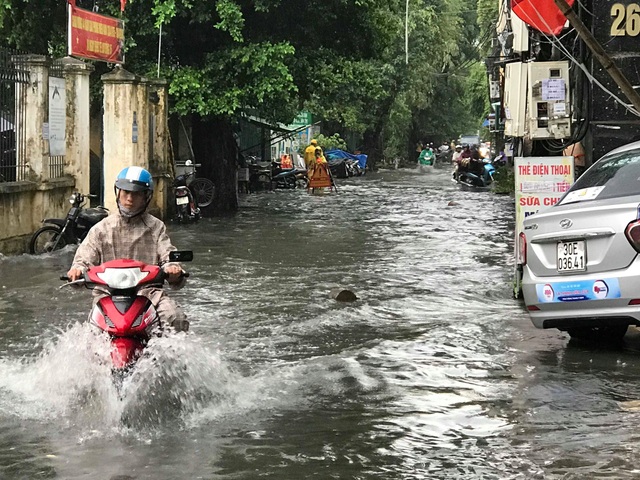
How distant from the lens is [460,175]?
38781 millimetres

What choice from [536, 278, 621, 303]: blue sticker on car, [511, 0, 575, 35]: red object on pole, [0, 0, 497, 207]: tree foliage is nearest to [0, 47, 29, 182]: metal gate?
[0, 0, 497, 207]: tree foliage

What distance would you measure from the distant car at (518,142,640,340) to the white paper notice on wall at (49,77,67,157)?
9970 mm

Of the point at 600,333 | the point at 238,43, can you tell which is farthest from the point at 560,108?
the point at 238,43

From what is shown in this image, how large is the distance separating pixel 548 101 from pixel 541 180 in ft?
6.44

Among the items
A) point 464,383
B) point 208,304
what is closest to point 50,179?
point 208,304

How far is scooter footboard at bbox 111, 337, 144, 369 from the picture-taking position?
20.1ft

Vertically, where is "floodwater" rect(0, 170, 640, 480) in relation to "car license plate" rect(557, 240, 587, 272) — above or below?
below

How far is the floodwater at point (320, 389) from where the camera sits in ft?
18.1

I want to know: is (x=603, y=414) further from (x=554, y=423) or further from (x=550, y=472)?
(x=550, y=472)

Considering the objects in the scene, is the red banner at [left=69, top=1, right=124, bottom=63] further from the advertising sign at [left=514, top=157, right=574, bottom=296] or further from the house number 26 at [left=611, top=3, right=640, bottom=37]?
the advertising sign at [left=514, top=157, right=574, bottom=296]

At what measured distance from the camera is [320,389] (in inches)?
285

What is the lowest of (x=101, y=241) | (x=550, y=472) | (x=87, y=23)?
(x=550, y=472)

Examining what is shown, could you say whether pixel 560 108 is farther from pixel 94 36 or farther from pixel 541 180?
pixel 94 36

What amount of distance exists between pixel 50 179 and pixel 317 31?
9079 millimetres
